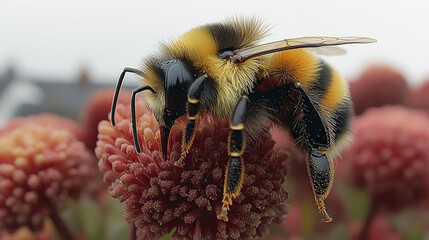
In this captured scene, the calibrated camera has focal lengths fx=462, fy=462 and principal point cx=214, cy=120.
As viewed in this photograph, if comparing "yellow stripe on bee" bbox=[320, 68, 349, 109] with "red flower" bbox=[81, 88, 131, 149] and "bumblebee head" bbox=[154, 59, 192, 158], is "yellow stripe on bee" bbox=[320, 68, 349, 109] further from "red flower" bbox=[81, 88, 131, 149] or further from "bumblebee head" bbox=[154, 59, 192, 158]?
"red flower" bbox=[81, 88, 131, 149]

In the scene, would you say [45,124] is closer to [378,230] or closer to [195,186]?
[195,186]

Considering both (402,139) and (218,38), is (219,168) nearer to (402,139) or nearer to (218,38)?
(218,38)

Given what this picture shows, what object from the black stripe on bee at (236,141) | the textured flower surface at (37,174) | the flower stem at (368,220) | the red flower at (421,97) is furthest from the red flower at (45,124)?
the red flower at (421,97)

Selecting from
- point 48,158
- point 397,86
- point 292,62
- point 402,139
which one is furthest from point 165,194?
point 397,86

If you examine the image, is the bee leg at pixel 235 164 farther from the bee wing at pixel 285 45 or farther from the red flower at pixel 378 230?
the red flower at pixel 378 230

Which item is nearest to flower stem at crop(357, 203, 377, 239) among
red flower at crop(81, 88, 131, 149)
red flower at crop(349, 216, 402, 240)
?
red flower at crop(349, 216, 402, 240)
